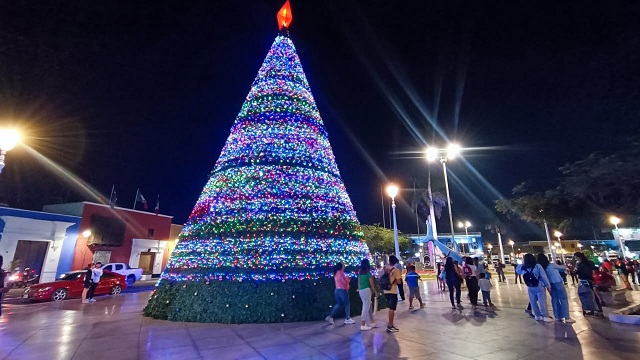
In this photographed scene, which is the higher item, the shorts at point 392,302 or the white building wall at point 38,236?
the white building wall at point 38,236

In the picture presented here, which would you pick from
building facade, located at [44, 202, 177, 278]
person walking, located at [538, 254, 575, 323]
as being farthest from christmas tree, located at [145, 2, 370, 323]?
building facade, located at [44, 202, 177, 278]

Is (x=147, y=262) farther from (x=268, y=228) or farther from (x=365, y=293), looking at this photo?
(x=365, y=293)

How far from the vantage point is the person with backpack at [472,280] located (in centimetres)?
960

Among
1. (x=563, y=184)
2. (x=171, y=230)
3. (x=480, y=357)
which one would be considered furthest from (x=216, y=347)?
(x=171, y=230)

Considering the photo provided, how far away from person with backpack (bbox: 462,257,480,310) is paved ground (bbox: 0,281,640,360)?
1.30 m

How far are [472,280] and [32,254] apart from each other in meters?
29.4

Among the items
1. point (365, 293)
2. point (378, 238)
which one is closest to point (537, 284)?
point (365, 293)

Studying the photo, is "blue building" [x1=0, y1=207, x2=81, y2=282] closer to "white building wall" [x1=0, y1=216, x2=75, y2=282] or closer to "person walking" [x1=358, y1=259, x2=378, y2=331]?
"white building wall" [x1=0, y1=216, x2=75, y2=282]

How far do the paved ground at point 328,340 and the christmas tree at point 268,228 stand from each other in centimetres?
57

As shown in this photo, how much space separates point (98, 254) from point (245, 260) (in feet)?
84.1

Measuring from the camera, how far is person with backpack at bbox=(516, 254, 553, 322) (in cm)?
730

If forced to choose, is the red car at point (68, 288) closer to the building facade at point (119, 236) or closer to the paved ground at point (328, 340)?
the paved ground at point (328, 340)

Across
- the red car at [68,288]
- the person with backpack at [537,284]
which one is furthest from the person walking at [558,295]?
the red car at [68,288]

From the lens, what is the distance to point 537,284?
7445 mm
